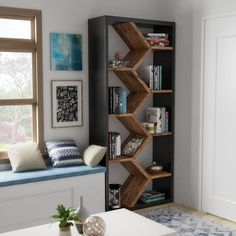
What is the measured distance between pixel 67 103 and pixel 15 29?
88cm

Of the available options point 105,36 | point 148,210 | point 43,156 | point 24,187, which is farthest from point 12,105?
point 148,210

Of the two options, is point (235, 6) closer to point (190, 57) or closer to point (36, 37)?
point (190, 57)

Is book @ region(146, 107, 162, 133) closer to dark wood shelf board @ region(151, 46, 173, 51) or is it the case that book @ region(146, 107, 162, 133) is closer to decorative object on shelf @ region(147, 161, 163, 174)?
decorative object on shelf @ region(147, 161, 163, 174)

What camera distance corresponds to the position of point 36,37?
4219 millimetres

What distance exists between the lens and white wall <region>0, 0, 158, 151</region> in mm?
4254

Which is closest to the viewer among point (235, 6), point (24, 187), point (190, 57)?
point (24, 187)

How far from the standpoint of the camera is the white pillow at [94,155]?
13.9 feet

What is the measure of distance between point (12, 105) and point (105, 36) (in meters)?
1.12

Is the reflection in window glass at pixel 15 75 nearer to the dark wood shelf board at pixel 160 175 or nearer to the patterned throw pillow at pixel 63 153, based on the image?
the patterned throw pillow at pixel 63 153

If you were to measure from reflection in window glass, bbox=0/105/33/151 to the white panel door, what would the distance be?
1788mm

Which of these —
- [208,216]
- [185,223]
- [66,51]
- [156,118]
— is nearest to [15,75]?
[66,51]

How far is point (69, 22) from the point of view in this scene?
4.38 meters

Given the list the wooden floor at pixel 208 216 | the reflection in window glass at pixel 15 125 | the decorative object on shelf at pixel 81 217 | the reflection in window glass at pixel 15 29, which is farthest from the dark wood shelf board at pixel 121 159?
the decorative object on shelf at pixel 81 217

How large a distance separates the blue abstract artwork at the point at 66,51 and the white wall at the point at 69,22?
0.16ft
